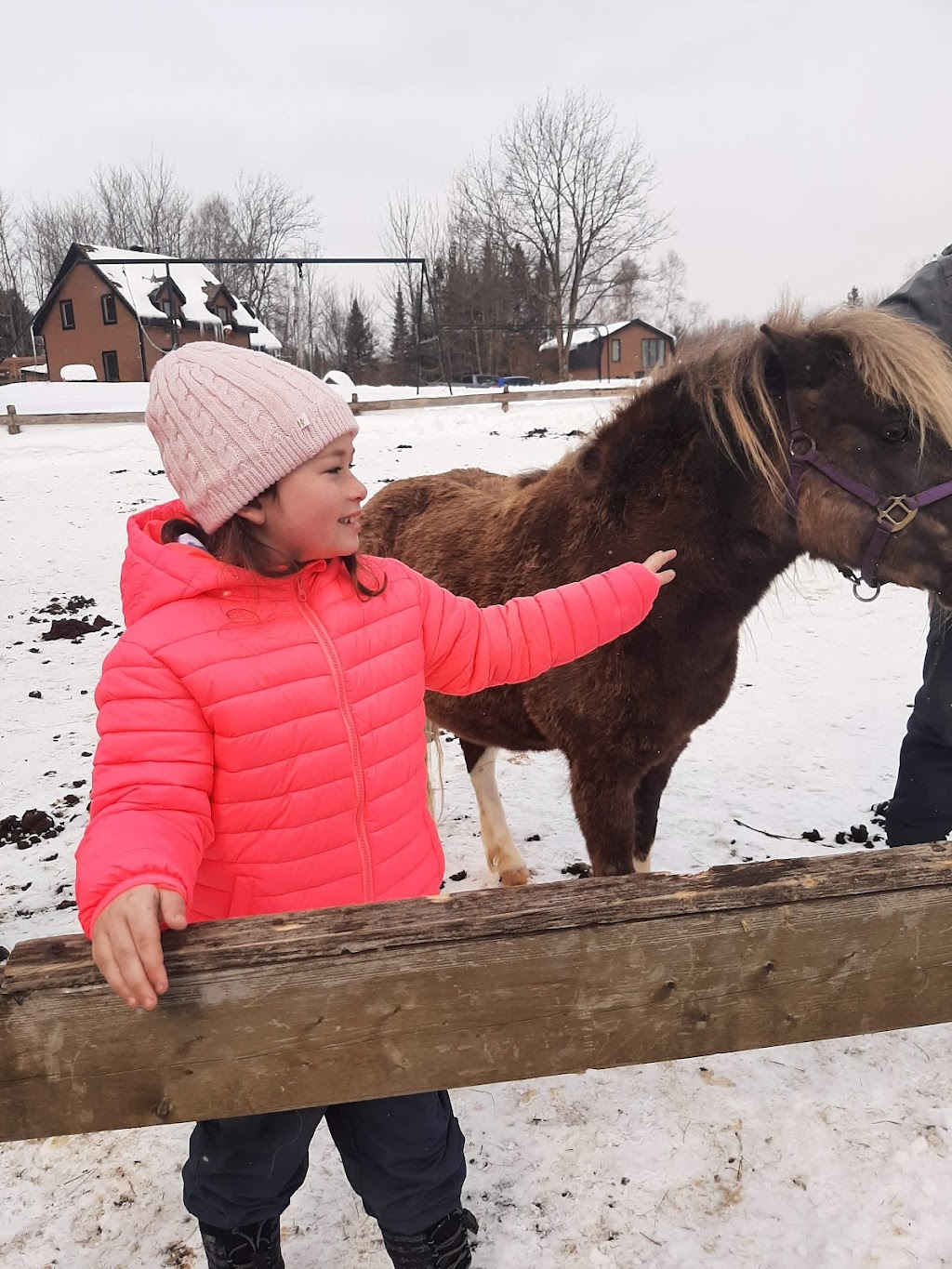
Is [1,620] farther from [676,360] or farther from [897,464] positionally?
[897,464]

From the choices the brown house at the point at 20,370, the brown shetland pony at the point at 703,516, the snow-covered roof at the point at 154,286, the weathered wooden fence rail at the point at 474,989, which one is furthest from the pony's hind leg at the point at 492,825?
the brown house at the point at 20,370

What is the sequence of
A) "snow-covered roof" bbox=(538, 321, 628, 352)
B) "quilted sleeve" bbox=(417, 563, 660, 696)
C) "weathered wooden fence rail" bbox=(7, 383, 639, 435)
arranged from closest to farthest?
"quilted sleeve" bbox=(417, 563, 660, 696) < "weathered wooden fence rail" bbox=(7, 383, 639, 435) < "snow-covered roof" bbox=(538, 321, 628, 352)

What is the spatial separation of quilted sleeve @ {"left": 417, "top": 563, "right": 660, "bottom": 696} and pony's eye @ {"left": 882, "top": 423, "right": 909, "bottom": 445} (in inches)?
30.5

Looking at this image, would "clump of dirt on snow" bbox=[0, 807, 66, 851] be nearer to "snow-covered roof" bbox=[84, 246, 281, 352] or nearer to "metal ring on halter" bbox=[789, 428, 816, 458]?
"metal ring on halter" bbox=[789, 428, 816, 458]

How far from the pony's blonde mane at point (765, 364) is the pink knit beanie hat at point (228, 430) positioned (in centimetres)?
124

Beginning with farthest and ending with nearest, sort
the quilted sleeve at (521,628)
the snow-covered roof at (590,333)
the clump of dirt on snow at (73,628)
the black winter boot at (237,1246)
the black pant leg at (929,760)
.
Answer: the snow-covered roof at (590,333)
the clump of dirt on snow at (73,628)
the black pant leg at (929,760)
the quilted sleeve at (521,628)
the black winter boot at (237,1246)

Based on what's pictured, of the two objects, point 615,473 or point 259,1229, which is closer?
point 259,1229

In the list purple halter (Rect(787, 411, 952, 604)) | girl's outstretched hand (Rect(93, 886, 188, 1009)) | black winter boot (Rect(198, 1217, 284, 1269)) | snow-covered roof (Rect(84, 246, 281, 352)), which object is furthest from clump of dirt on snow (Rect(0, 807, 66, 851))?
snow-covered roof (Rect(84, 246, 281, 352))

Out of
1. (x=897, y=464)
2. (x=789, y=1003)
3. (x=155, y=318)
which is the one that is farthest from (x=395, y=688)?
(x=155, y=318)

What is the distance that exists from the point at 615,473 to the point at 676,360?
0.39 meters

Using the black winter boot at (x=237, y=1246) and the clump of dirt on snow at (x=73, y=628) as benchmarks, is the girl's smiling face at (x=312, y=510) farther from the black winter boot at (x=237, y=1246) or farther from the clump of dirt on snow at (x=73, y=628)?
the clump of dirt on snow at (x=73, y=628)

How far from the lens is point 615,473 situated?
8.18ft

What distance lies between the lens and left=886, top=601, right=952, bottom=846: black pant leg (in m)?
2.81

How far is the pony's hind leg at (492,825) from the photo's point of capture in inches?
147
